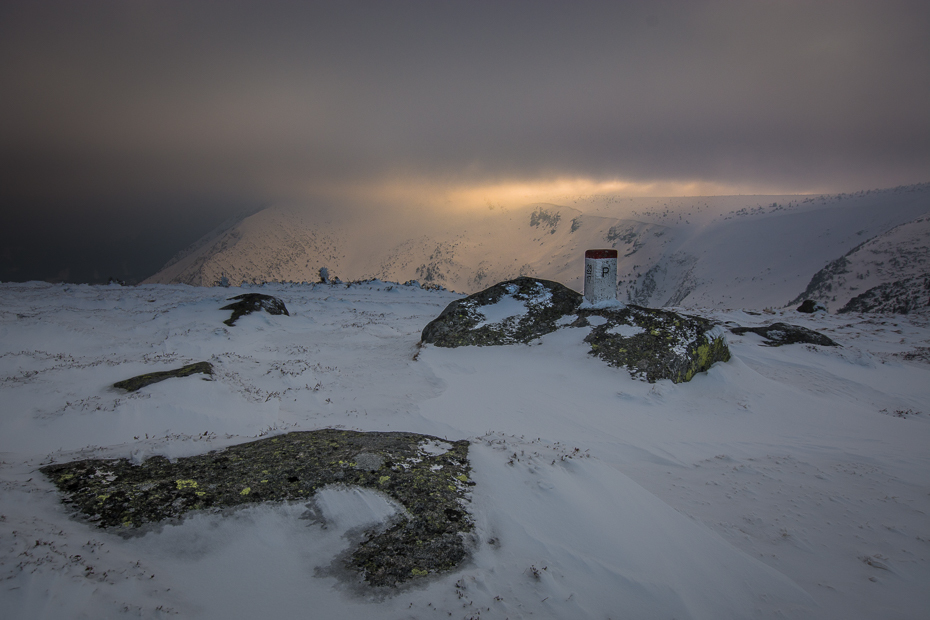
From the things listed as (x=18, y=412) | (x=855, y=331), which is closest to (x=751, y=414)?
(x=18, y=412)

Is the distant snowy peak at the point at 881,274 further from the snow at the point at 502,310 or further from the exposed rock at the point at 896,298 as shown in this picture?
the snow at the point at 502,310

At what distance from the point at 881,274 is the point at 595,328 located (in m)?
45.1

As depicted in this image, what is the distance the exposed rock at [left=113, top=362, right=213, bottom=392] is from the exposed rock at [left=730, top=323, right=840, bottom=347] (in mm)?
21448

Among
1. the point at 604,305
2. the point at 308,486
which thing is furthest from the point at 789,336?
the point at 308,486

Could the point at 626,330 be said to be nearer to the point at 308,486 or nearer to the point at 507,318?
the point at 507,318

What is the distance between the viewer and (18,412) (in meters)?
7.29

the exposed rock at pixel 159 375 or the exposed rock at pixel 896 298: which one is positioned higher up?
the exposed rock at pixel 159 375

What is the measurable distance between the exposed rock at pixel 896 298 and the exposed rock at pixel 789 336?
19906 millimetres

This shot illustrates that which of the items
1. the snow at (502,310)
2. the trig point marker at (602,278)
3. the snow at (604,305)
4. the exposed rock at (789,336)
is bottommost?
the exposed rock at (789,336)

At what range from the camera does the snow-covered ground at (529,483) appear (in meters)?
3.40

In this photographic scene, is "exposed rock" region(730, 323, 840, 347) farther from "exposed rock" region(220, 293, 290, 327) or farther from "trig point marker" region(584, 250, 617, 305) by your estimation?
"exposed rock" region(220, 293, 290, 327)

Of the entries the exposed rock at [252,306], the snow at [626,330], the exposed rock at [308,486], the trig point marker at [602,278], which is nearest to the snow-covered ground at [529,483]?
the exposed rock at [308,486]

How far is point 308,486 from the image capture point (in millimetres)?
4707

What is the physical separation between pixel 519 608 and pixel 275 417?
6610 millimetres
